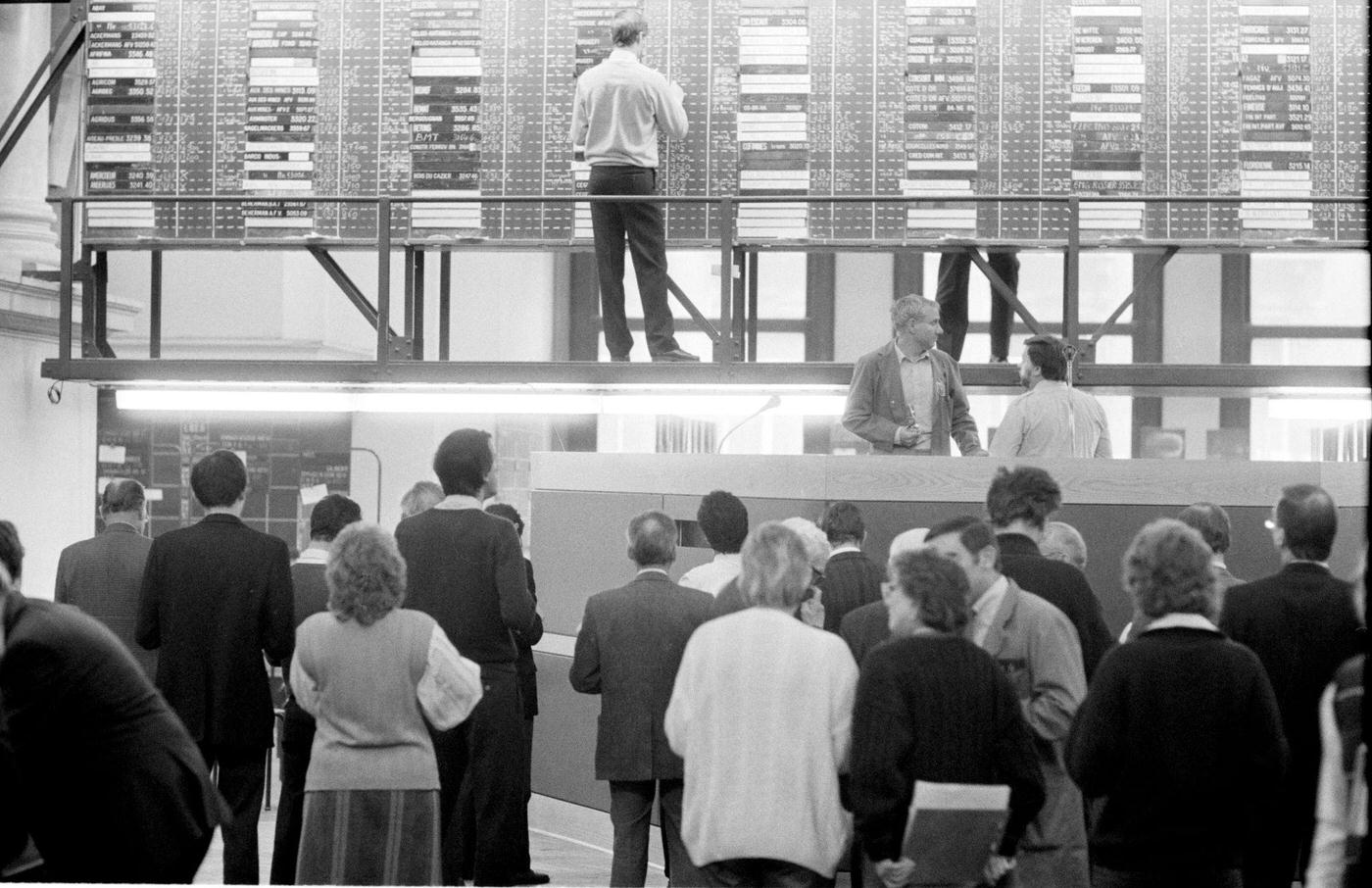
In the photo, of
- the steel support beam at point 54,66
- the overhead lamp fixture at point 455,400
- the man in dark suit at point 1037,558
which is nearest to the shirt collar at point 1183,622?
the man in dark suit at point 1037,558

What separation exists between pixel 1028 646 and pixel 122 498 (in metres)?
3.74

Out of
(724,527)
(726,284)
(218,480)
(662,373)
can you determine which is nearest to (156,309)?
(662,373)

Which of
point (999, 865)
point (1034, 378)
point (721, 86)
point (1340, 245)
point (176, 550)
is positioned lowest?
point (999, 865)

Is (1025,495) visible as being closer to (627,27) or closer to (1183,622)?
(1183,622)

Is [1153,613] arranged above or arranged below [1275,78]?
below

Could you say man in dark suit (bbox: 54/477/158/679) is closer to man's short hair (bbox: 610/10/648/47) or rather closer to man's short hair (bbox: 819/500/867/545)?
man's short hair (bbox: 819/500/867/545)

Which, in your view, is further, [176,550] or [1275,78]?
[1275,78]

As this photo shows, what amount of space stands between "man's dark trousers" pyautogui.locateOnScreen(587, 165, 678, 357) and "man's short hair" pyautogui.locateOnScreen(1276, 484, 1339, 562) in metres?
4.24

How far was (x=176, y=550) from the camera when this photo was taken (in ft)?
19.8

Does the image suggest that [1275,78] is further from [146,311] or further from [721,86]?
[146,311]

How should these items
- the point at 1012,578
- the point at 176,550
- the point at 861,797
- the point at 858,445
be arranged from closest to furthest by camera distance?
the point at 861,797 → the point at 1012,578 → the point at 176,550 → the point at 858,445

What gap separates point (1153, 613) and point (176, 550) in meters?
3.42

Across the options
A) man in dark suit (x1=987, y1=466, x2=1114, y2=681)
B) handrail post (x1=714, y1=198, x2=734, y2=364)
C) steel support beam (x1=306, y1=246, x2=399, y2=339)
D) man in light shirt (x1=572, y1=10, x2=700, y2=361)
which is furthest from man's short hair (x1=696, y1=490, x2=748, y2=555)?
steel support beam (x1=306, y1=246, x2=399, y2=339)

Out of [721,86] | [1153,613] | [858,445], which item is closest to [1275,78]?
[721,86]
